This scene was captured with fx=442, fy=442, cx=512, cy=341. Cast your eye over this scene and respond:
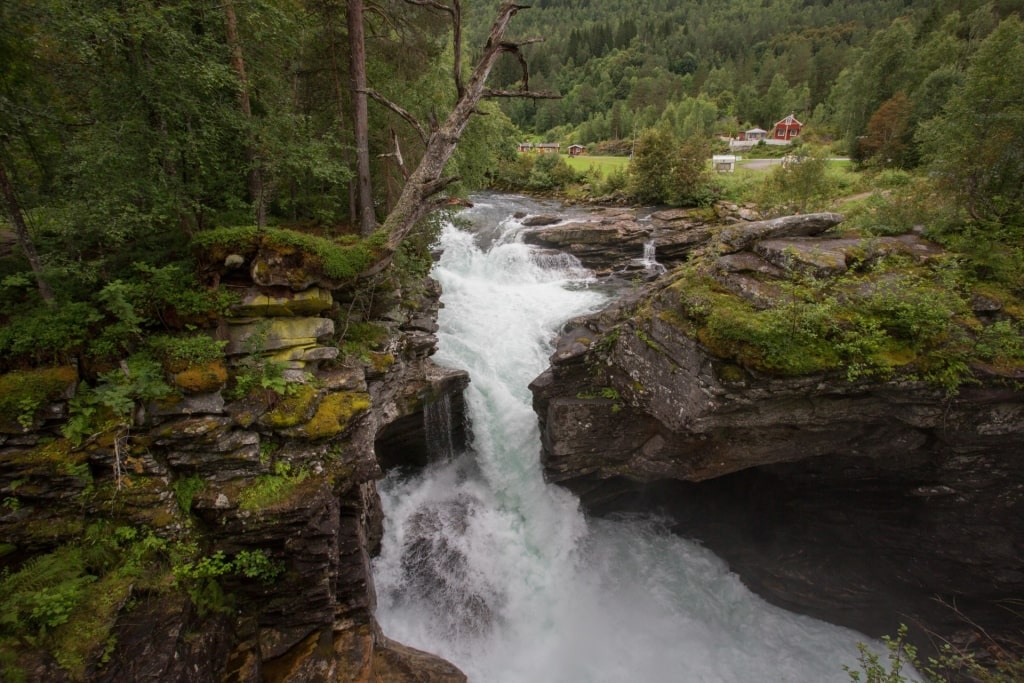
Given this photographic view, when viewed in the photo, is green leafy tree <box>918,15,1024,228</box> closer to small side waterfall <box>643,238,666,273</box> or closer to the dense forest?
the dense forest

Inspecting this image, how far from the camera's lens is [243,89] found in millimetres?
8484

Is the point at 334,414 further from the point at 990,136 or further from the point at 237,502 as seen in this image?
the point at 990,136

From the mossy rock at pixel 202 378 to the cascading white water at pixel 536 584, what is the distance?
21.4 ft

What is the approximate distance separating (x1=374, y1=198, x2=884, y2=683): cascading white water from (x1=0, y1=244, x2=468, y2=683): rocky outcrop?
7.45 feet

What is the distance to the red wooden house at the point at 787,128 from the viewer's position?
197ft

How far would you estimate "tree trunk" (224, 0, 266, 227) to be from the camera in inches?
331

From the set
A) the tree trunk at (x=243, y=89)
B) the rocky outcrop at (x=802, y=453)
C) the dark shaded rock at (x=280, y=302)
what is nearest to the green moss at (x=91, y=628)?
the dark shaded rock at (x=280, y=302)

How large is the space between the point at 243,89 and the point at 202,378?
5620mm

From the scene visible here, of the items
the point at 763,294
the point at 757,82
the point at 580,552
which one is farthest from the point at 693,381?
the point at 757,82

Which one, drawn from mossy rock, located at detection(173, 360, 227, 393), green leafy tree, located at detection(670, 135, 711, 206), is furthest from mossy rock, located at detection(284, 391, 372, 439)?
green leafy tree, located at detection(670, 135, 711, 206)

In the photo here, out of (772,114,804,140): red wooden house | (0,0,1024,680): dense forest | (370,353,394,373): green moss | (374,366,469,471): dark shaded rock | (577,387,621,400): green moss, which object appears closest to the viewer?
(0,0,1024,680): dense forest

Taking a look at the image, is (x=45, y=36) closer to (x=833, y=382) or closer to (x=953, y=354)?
(x=833, y=382)

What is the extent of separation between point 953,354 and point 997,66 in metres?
6.59

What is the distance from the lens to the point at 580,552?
1276 cm
